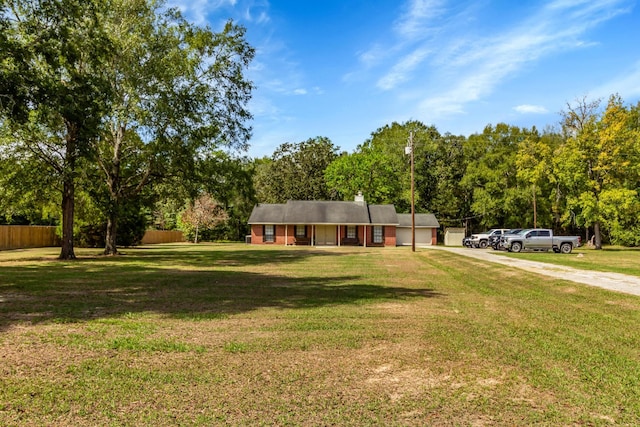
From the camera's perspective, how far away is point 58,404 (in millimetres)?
4070

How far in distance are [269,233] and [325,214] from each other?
20.4ft

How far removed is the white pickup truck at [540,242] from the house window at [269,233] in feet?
80.6

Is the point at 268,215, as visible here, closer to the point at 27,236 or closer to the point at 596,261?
the point at 27,236

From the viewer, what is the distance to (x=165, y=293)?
1118 centimetres

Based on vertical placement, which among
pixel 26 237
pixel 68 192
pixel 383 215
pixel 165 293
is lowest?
pixel 165 293

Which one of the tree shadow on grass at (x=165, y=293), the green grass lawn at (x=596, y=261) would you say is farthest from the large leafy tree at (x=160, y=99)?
the green grass lawn at (x=596, y=261)

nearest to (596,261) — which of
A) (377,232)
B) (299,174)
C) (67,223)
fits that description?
(67,223)

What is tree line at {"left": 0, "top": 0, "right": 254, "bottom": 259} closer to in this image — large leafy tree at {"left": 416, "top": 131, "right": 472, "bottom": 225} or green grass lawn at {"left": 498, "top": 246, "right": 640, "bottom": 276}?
green grass lawn at {"left": 498, "top": 246, "right": 640, "bottom": 276}

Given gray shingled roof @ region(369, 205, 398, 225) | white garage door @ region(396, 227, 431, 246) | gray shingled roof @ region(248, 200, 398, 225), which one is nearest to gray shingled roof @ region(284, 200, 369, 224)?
gray shingled roof @ region(248, 200, 398, 225)

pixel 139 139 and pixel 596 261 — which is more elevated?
pixel 139 139

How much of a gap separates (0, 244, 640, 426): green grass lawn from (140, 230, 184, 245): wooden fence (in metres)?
42.3

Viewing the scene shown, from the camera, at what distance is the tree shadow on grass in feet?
28.5

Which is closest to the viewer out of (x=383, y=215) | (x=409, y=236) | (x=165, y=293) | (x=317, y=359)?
(x=317, y=359)

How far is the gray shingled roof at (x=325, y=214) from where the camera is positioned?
4753 cm
